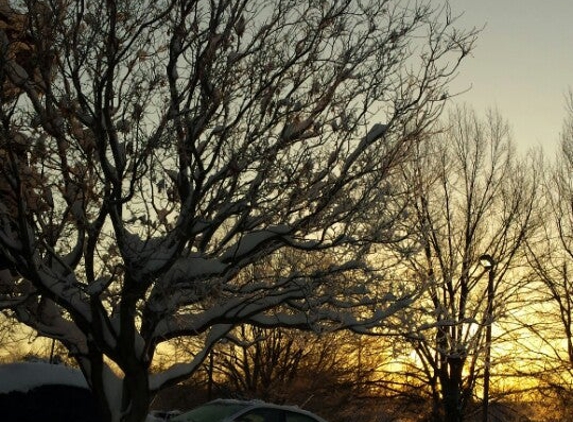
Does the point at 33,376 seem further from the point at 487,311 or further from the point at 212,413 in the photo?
the point at 487,311

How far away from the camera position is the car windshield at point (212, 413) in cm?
1155

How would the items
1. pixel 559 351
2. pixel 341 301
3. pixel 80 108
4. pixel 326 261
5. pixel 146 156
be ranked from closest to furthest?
pixel 146 156, pixel 80 108, pixel 341 301, pixel 326 261, pixel 559 351

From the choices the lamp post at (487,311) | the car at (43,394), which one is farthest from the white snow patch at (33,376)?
the lamp post at (487,311)

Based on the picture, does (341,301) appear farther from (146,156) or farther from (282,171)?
(146,156)

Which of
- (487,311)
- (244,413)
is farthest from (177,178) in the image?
(487,311)

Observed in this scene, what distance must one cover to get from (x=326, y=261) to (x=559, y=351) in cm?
1889

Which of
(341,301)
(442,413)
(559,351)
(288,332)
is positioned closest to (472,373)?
(442,413)

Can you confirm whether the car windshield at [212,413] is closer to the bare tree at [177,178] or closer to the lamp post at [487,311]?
the bare tree at [177,178]

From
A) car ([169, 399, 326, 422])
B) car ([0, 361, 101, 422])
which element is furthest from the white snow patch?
car ([169, 399, 326, 422])

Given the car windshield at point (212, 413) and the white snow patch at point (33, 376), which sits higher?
the white snow patch at point (33, 376)

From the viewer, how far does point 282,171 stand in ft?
32.5

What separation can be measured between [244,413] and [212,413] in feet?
1.76

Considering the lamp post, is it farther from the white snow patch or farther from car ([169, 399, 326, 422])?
the white snow patch

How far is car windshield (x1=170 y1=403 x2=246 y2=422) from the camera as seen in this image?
11547mm
